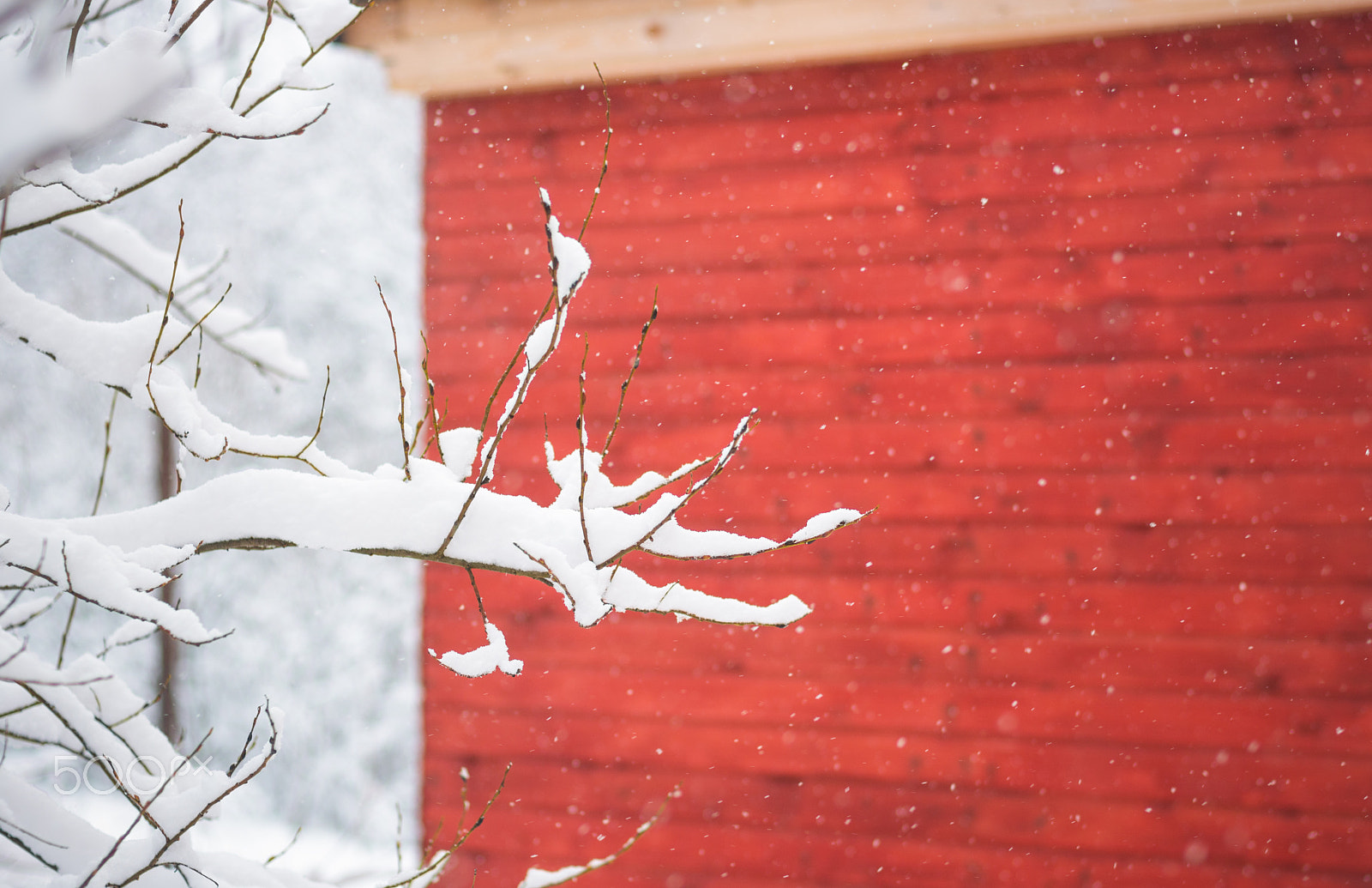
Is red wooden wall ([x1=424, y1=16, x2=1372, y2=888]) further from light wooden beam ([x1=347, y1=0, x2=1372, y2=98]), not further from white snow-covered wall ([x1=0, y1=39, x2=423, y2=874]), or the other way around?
white snow-covered wall ([x1=0, y1=39, x2=423, y2=874])

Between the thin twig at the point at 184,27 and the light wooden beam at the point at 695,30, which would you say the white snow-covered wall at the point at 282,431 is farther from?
the thin twig at the point at 184,27

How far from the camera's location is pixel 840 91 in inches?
115

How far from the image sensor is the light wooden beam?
2625mm

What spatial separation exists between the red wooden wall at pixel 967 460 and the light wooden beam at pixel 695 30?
9cm

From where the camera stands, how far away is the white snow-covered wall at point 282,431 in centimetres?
888

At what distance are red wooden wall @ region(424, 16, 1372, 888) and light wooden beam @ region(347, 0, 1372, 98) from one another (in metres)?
0.09

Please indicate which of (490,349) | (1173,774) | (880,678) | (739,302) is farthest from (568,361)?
(1173,774)

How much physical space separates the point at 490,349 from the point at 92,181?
1.94m

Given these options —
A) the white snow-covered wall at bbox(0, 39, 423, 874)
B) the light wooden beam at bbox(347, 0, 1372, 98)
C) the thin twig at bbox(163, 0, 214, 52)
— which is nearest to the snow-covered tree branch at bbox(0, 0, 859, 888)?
the thin twig at bbox(163, 0, 214, 52)

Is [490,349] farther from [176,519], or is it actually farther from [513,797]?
[176,519]

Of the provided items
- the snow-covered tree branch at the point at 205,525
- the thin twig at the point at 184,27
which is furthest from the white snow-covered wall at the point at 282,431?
the thin twig at the point at 184,27

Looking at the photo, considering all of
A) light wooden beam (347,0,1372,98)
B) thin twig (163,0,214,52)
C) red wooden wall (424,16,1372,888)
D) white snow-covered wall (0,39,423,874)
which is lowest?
white snow-covered wall (0,39,423,874)

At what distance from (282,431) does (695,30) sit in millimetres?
7728

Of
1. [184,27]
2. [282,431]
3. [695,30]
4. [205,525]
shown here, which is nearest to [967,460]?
[695,30]
